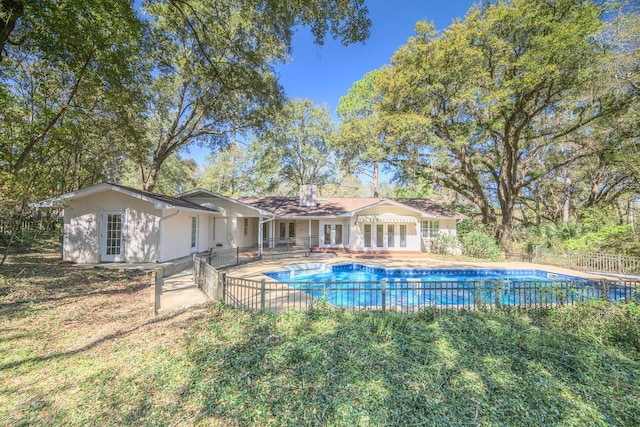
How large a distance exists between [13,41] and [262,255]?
13.6 metres

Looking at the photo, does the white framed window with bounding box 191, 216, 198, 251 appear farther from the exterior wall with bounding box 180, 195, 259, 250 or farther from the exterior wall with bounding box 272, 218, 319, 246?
the exterior wall with bounding box 272, 218, 319, 246

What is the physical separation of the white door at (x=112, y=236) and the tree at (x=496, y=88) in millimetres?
17502

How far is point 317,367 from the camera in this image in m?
4.10

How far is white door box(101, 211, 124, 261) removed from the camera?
12.6 metres

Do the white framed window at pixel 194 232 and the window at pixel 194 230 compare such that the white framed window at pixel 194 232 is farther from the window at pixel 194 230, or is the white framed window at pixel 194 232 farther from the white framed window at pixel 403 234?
the white framed window at pixel 403 234

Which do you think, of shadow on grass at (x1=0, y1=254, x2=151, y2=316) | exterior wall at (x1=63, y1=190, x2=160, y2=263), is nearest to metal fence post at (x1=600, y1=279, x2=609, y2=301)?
shadow on grass at (x1=0, y1=254, x2=151, y2=316)

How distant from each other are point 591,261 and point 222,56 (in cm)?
2313

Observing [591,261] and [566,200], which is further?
[566,200]

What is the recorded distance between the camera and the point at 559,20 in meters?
14.4

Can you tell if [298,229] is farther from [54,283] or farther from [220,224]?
[54,283]

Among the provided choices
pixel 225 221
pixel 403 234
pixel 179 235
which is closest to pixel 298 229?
pixel 225 221

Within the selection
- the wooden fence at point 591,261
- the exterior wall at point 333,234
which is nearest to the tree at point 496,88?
the wooden fence at point 591,261

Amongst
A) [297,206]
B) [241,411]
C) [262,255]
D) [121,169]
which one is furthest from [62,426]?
[121,169]

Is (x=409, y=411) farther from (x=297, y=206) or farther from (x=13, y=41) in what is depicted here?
(x=297, y=206)
